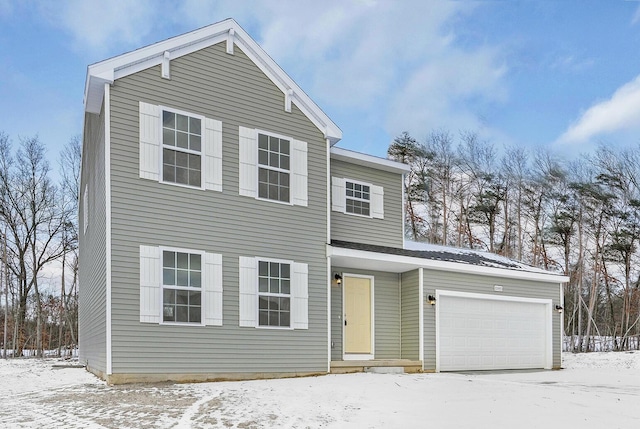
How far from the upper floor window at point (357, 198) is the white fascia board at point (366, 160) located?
0.46 m

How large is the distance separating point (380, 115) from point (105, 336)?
1992 cm

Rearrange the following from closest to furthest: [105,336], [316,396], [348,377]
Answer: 1. [316,396]
2. [105,336]
3. [348,377]

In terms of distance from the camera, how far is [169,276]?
944 centimetres

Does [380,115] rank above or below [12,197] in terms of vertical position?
above

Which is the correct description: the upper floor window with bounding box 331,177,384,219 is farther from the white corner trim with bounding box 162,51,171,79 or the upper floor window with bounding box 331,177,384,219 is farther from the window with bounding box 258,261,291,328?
the white corner trim with bounding box 162,51,171,79

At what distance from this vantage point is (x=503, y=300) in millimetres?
14047

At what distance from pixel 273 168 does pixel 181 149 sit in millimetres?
1895

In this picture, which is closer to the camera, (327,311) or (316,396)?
(316,396)

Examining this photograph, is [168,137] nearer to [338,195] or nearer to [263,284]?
[263,284]

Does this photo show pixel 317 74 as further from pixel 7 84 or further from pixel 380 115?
pixel 7 84

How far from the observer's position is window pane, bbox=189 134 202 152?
9953 millimetres

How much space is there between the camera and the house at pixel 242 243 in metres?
9.20

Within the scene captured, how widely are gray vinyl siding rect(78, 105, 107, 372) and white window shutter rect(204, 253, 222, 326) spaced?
5.42ft

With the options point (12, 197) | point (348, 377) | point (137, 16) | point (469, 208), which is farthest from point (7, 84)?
point (469, 208)
